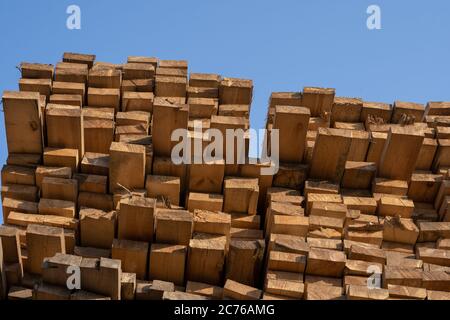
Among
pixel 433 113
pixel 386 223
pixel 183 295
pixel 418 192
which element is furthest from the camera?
pixel 433 113

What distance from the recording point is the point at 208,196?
9.27 m

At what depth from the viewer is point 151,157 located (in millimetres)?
9320

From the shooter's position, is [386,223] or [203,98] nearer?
[386,223]

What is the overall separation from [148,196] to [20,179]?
1.36 metres

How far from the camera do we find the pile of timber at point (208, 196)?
8.41 meters

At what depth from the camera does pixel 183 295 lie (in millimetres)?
8109

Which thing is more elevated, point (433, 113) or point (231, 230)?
point (433, 113)

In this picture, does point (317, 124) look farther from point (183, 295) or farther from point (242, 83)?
point (183, 295)

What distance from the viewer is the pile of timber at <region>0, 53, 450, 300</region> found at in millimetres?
8406

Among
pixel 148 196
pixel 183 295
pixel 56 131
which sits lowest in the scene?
pixel 183 295

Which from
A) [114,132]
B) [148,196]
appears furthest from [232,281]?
[114,132]

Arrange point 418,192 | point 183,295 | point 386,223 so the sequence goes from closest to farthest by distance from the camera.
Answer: point 183,295 → point 386,223 → point 418,192

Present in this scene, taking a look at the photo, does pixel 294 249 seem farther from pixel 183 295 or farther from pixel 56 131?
pixel 56 131

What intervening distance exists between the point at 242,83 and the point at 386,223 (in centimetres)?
242
